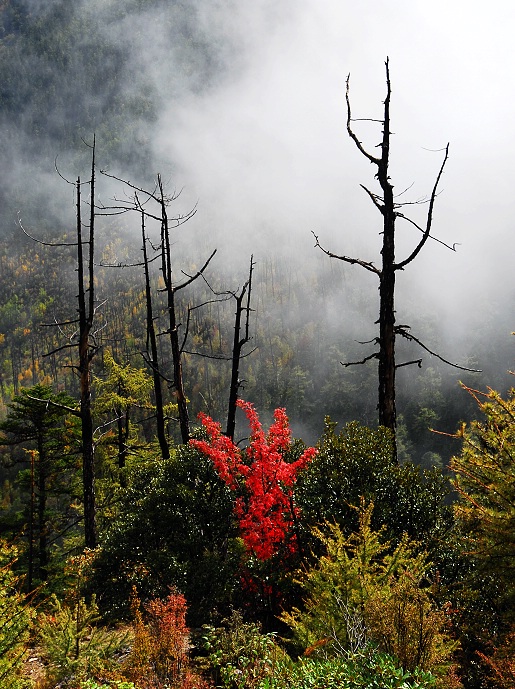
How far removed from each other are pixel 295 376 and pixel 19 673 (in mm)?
106812

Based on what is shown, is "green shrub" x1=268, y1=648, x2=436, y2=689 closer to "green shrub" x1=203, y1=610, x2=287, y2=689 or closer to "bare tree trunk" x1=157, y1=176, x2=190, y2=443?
"green shrub" x1=203, y1=610, x2=287, y2=689

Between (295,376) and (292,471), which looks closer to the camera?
(292,471)

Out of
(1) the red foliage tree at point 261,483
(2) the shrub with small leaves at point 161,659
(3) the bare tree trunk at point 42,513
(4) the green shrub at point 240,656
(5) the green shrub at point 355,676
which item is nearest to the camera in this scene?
(5) the green shrub at point 355,676

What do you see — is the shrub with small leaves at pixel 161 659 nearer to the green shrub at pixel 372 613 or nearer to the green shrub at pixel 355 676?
the green shrub at pixel 372 613

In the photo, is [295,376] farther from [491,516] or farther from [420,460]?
[491,516]

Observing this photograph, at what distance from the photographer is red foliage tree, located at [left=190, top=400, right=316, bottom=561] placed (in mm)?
6852

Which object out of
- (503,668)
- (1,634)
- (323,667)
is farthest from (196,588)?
(503,668)

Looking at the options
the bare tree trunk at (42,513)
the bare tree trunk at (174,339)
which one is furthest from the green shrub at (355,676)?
the bare tree trunk at (42,513)

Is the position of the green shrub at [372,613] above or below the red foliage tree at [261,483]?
below

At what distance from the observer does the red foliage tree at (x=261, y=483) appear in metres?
6.85

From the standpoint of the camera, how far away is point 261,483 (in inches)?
281

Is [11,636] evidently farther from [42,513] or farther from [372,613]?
[42,513]

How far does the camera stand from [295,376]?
363 ft

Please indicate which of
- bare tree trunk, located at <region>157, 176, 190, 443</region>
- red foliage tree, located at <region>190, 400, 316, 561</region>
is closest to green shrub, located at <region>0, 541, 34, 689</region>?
red foliage tree, located at <region>190, 400, 316, 561</region>
